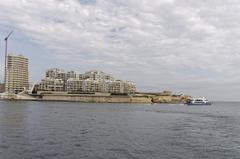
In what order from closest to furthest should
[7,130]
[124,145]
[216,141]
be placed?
1. [124,145]
2. [216,141]
3. [7,130]

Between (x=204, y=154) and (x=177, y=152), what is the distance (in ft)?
9.32

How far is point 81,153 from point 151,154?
715 cm

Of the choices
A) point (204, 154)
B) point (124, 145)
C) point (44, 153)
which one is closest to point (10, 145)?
point (44, 153)

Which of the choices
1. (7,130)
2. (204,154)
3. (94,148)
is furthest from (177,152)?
(7,130)

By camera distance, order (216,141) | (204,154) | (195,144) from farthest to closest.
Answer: (216,141)
(195,144)
(204,154)

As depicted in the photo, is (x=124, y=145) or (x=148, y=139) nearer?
(x=124, y=145)

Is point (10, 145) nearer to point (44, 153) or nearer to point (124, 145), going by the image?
point (44, 153)

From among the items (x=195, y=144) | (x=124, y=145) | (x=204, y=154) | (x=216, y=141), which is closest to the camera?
(x=204, y=154)

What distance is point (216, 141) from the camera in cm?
4856

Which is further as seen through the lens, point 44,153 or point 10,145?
point 10,145

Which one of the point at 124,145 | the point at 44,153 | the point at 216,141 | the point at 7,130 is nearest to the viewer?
the point at 44,153

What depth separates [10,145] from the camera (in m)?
39.6

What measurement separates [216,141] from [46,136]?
74.2ft

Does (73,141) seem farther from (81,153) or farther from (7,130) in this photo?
(7,130)
